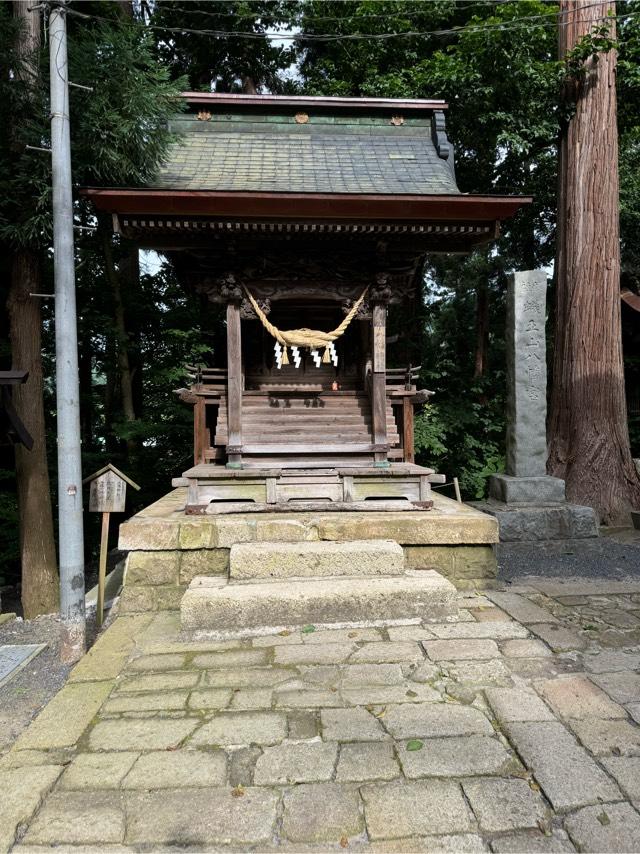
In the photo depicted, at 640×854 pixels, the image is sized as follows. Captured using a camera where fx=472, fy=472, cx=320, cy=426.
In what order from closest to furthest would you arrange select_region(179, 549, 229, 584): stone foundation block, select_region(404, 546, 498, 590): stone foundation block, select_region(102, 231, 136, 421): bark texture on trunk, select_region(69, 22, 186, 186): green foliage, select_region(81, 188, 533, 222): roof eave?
1. select_region(179, 549, 229, 584): stone foundation block
2. select_region(404, 546, 498, 590): stone foundation block
3. select_region(81, 188, 533, 222): roof eave
4. select_region(69, 22, 186, 186): green foliage
5. select_region(102, 231, 136, 421): bark texture on trunk

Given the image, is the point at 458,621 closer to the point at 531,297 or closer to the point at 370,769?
the point at 370,769

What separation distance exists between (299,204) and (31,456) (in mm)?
4310

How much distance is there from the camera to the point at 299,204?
4516 millimetres

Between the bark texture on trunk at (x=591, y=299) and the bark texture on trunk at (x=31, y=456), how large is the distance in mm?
7492

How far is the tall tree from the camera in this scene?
5.70 m

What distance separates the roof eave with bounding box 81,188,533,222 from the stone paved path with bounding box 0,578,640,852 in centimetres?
374

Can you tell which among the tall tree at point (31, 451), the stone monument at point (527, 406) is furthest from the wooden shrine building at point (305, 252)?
the tall tree at point (31, 451)

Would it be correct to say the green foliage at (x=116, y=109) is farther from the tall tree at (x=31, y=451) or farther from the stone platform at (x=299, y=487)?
the stone platform at (x=299, y=487)

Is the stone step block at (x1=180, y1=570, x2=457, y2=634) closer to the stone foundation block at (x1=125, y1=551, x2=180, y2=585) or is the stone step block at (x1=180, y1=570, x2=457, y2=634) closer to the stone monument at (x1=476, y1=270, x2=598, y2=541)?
the stone foundation block at (x1=125, y1=551, x2=180, y2=585)

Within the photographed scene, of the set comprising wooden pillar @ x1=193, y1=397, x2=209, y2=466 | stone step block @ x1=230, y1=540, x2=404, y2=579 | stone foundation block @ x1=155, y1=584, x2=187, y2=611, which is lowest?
stone foundation block @ x1=155, y1=584, x2=187, y2=611

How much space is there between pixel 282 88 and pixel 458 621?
1370 cm

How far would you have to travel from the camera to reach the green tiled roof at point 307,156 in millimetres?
5270

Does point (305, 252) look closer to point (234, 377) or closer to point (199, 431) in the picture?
point (234, 377)

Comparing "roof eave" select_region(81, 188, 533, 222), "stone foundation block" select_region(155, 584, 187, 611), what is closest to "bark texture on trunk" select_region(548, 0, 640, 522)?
"roof eave" select_region(81, 188, 533, 222)
